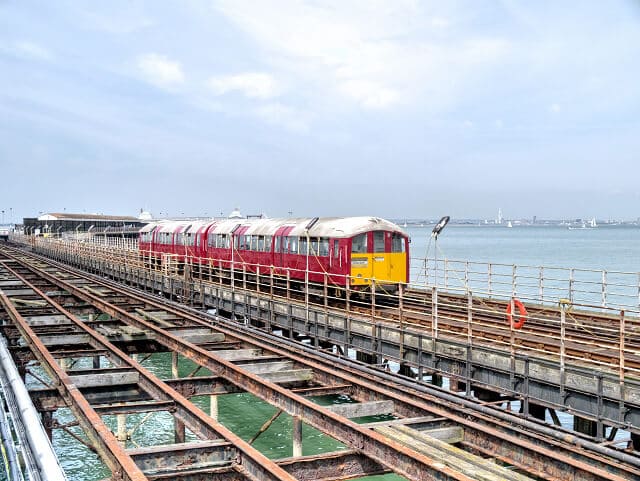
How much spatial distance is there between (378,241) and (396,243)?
878 mm

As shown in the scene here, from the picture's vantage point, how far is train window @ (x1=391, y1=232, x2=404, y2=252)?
80.4ft

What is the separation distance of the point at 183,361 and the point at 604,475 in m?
23.9

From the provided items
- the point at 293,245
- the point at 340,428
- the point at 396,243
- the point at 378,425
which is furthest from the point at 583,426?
the point at 293,245

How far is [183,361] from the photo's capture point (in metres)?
29.0

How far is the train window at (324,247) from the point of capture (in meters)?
24.1

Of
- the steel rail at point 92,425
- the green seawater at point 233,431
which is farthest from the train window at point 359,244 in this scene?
the steel rail at point 92,425

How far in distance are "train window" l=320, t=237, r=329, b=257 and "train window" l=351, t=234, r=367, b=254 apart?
113 centimetres

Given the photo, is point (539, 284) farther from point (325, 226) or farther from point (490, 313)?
point (325, 226)

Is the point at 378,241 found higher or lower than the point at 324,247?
higher

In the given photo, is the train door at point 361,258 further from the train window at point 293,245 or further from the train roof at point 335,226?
the train window at point 293,245

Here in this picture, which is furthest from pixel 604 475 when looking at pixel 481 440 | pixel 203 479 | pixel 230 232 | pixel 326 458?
pixel 230 232

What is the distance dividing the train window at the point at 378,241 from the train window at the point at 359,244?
45 cm

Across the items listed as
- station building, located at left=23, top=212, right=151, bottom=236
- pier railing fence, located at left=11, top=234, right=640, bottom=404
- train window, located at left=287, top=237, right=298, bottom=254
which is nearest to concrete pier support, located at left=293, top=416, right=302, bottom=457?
pier railing fence, located at left=11, top=234, right=640, bottom=404

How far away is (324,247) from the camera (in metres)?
24.2
